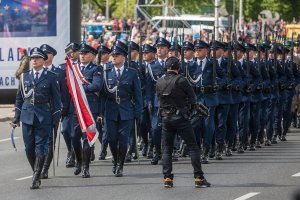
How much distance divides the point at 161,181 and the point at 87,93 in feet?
6.20

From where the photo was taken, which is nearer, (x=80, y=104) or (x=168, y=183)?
(x=168, y=183)

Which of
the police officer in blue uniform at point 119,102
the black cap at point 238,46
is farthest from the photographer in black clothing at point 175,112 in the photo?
the black cap at point 238,46

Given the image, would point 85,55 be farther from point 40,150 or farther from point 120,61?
point 40,150

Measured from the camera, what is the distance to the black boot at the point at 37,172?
1585 cm

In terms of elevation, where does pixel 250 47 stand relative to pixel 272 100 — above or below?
above

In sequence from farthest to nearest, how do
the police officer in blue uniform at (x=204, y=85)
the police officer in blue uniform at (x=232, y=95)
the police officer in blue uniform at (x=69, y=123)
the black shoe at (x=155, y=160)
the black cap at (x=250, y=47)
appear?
the black cap at (x=250, y=47), the police officer in blue uniform at (x=232, y=95), the police officer in blue uniform at (x=204, y=85), the black shoe at (x=155, y=160), the police officer in blue uniform at (x=69, y=123)

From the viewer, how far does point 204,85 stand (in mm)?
19562

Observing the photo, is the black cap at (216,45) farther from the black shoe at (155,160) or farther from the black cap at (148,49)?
the black shoe at (155,160)

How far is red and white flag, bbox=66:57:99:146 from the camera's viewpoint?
55.6 ft

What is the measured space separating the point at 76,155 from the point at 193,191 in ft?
7.82

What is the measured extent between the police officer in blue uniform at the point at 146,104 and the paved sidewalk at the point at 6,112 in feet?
28.3

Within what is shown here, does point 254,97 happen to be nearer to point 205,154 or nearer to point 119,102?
point 205,154

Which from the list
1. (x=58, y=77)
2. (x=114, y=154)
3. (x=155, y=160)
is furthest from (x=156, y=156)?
(x=58, y=77)

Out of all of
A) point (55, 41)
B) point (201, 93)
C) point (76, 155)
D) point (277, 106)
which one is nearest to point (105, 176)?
point (76, 155)
